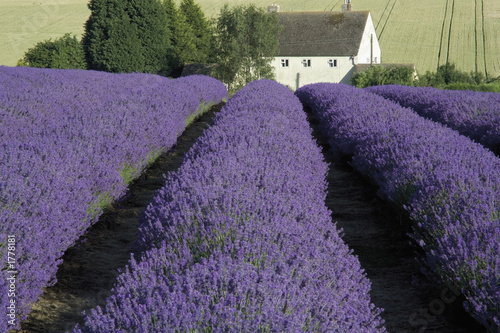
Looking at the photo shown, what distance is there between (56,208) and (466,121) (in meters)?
6.33

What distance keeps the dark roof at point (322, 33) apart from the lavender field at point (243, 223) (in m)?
34.1

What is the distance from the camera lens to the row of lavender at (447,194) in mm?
2473

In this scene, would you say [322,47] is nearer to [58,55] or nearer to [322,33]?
[322,33]

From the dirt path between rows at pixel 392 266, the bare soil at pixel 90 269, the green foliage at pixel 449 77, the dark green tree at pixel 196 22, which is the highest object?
the dark green tree at pixel 196 22

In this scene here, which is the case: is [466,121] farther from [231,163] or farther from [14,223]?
[14,223]

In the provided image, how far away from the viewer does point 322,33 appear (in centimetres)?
3922

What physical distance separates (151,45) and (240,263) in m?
37.5

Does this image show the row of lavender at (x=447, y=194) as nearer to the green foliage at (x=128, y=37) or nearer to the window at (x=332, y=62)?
the green foliage at (x=128, y=37)

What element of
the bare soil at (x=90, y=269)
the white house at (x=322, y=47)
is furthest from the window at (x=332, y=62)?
the bare soil at (x=90, y=269)

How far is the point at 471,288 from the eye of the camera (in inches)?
95.3

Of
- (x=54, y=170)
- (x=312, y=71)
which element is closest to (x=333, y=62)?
(x=312, y=71)

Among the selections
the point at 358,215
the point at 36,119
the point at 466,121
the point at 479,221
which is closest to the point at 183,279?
the point at 479,221

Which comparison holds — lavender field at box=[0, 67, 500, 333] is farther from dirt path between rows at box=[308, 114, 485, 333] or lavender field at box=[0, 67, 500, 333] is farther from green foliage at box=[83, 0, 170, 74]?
green foliage at box=[83, 0, 170, 74]

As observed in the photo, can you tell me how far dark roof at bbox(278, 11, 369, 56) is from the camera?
125 ft
